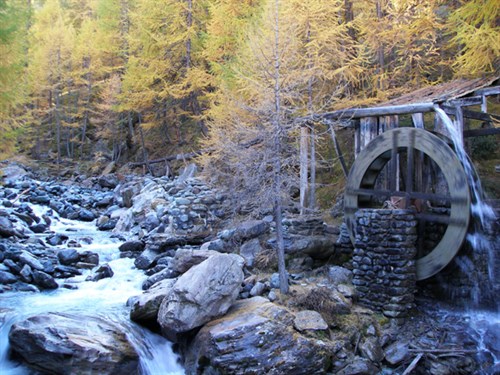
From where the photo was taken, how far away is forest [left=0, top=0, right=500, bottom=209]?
27.2 ft

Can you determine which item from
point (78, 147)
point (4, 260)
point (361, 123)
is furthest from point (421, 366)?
point (78, 147)

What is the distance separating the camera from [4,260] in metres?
9.11

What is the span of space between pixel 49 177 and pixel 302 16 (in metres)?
19.7

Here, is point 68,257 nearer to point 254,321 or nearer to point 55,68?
point 254,321

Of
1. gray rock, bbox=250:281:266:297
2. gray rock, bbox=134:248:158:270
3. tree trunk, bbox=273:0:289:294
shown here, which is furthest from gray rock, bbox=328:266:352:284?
gray rock, bbox=134:248:158:270

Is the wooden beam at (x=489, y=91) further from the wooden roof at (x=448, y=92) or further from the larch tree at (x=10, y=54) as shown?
the larch tree at (x=10, y=54)

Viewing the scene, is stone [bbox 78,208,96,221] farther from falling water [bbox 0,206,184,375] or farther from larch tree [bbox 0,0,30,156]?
larch tree [bbox 0,0,30,156]

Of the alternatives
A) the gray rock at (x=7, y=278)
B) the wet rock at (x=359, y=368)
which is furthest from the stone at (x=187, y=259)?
the wet rock at (x=359, y=368)

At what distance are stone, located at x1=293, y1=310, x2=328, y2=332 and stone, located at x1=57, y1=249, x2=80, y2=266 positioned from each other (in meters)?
6.07

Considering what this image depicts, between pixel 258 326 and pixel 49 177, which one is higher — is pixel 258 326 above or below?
below

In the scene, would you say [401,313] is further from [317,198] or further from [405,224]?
[317,198]

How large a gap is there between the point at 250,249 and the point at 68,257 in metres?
4.39

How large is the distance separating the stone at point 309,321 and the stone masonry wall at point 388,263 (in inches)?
46.4

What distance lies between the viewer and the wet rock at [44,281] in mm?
8531
